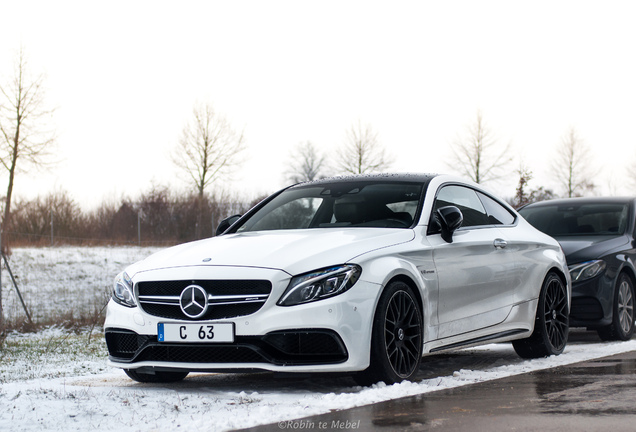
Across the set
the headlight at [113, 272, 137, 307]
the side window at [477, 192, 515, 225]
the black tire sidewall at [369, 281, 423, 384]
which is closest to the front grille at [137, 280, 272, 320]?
the headlight at [113, 272, 137, 307]

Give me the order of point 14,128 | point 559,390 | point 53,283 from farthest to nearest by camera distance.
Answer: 1. point 14,128
2. point 53,283
3. point 559,390

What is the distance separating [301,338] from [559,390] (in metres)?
1.67

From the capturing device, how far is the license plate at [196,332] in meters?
5.27

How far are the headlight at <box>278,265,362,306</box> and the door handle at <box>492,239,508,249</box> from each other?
2.21 m

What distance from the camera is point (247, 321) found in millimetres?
5234

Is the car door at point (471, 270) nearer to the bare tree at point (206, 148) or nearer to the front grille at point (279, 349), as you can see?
the front grille at point (279, 349)

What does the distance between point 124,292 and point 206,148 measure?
3914 centimetres

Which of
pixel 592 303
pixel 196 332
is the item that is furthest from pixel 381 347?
pixel 592 303

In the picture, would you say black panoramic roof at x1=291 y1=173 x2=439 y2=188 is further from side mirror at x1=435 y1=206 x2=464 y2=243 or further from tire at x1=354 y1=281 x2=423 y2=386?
tire at x1=354 y1=281 x2=423 y2=386

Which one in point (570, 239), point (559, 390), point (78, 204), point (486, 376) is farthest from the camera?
point (78, 204)

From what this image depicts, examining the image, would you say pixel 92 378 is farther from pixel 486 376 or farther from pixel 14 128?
pixel 14 128

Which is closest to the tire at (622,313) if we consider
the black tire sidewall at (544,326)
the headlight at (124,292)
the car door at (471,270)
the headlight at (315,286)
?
the black tire sidewall at (544,326)

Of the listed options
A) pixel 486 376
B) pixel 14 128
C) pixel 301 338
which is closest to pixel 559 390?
pixel 486 376

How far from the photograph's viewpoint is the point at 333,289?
5.23m
